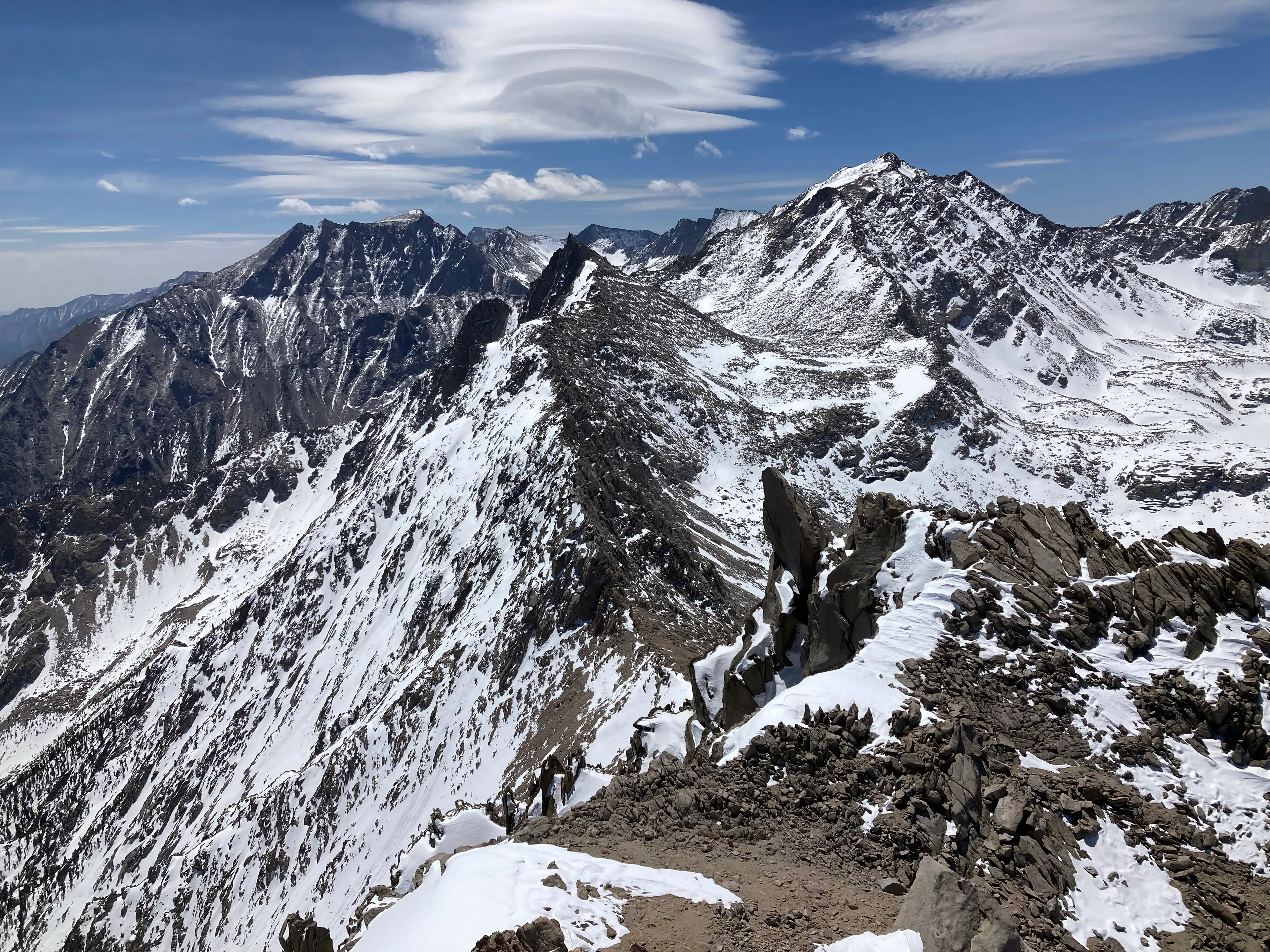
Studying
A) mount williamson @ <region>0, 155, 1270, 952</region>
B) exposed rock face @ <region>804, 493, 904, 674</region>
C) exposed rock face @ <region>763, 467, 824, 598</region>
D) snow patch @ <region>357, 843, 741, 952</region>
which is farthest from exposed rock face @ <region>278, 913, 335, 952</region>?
exposed rock face @ <region>763, 467, 824, 598</region>

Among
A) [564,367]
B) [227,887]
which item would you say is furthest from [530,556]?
[227,887]

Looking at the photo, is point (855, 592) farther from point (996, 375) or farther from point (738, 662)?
point (996, 375)

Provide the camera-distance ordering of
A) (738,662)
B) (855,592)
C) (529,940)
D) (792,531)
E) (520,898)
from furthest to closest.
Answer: (792,531)
(738,662)
(855,592)
(520,898)
(529,940)

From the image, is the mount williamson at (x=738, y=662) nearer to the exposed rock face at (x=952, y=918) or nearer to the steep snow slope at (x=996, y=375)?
the exposed rock face at (x=952, y=918)

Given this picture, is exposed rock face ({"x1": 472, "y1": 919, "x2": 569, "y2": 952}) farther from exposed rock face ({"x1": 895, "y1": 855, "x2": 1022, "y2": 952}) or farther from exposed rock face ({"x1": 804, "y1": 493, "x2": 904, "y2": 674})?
exposed rock face ({"x1": 804, "y1": 493, "x2": 904, "y2": 674})

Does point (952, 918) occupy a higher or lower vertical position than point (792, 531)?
lower

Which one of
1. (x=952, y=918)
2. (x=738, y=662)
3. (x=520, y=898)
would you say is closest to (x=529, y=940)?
(x=520, y=898)

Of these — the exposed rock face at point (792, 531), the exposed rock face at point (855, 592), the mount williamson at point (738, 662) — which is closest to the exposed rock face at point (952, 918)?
the mount williamson at point (738, 662)
